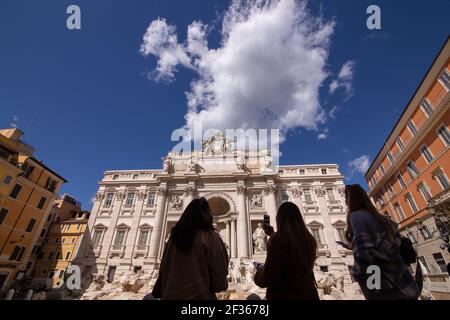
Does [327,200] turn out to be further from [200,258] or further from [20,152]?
[20,152]

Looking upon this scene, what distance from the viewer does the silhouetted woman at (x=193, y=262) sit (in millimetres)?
2527

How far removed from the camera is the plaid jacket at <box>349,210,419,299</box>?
241 cm

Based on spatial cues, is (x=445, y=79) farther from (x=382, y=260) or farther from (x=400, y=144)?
(x=382, y=260)

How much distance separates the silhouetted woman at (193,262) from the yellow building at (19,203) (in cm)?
2691

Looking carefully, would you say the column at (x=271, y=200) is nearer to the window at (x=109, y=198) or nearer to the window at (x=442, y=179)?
the window at (x=442, y=179)

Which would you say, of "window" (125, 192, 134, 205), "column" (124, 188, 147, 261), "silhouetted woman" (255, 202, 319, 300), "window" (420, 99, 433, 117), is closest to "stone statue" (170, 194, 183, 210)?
"column" (124, 188, 147, 261)

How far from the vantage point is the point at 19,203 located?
22.0 meters

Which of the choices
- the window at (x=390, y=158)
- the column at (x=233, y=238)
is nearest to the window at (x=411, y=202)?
the window at (x=390, y=158)

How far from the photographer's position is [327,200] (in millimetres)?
25734

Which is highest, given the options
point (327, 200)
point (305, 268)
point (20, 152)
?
point (20, 152)

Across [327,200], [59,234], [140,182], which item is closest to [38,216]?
[59,234]
